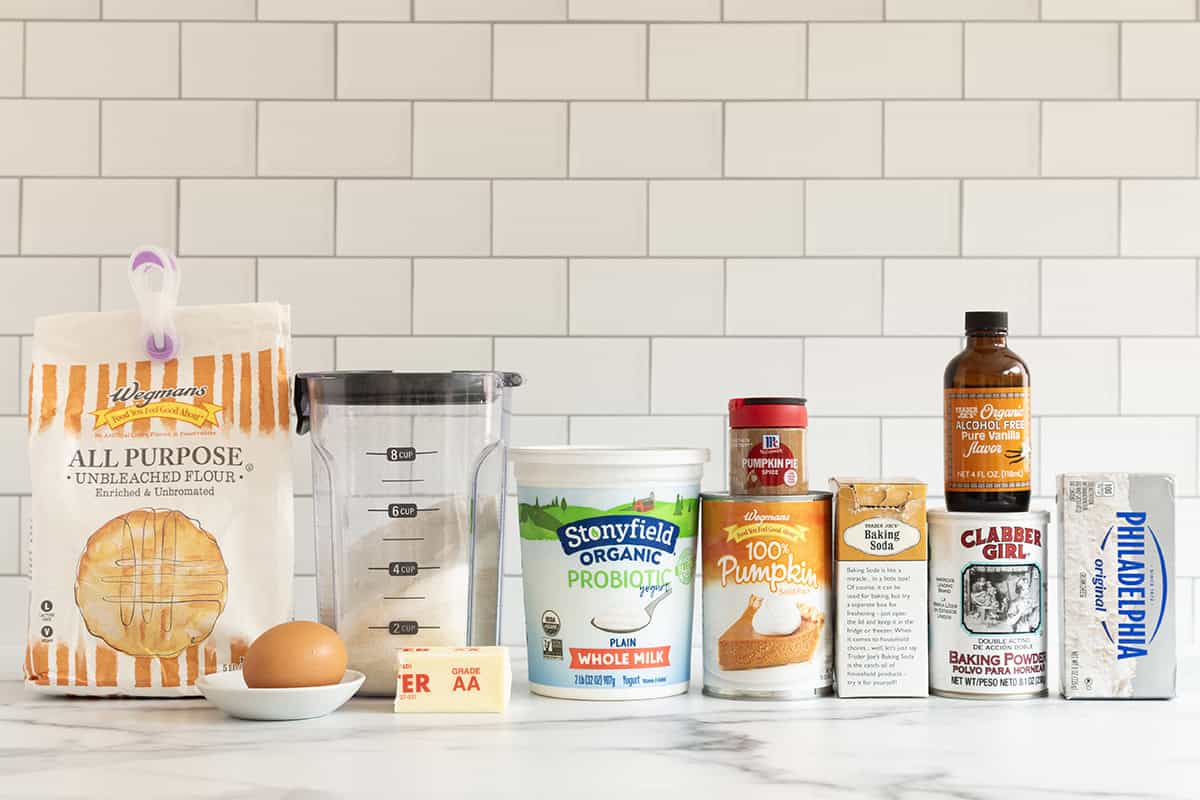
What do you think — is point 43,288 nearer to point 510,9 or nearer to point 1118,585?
point 510,9

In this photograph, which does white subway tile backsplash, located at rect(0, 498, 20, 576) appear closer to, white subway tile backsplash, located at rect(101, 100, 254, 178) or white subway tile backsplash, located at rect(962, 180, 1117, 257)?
white subway tile backsplash, located at rect(101, 100, 254, 178)

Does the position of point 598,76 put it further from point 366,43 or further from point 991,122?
point 991,122

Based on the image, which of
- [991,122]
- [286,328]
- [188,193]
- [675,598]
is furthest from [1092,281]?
[188,193]

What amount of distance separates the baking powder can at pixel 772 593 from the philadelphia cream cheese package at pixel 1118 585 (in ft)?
0.69

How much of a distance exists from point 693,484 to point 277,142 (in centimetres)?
69

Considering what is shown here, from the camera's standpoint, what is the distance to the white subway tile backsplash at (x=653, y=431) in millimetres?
1364

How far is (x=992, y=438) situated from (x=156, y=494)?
2.45 ft

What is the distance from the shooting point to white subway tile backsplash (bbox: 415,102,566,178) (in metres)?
1.37

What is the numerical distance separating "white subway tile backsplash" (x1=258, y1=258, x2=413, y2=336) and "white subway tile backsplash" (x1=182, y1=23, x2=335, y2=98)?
8.1 inches

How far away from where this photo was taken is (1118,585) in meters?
1.00

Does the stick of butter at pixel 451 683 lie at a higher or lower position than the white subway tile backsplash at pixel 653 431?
lower

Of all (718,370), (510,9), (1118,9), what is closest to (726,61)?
(510,9)

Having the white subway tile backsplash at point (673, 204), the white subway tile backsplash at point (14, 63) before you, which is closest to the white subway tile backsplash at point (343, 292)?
the white subway tile backsplash at point (673, 204)

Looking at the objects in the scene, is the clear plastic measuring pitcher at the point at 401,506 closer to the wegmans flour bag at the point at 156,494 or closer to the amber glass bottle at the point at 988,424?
the wegmans flour bag at the point at 156,494
